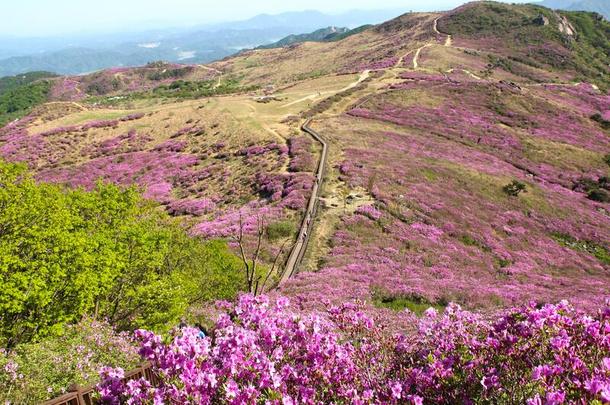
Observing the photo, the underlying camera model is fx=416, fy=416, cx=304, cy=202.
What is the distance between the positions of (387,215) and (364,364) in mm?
30015

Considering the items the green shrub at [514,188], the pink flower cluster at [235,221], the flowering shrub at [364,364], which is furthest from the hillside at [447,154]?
the flowering shrub at [364,364]

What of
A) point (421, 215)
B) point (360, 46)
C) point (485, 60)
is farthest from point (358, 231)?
point (360, 46)

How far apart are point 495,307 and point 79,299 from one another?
71.2 feet

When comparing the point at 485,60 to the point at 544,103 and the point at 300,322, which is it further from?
the point at 300,322

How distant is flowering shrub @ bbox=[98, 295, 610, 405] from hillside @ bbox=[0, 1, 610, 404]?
4 centimetres

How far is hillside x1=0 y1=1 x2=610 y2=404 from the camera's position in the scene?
7188mm

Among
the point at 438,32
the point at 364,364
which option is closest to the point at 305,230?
the point at 364,364

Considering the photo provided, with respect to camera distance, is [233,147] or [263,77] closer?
[233,147]

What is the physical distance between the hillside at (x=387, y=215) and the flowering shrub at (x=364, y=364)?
40 mm

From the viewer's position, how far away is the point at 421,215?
38.9 metres

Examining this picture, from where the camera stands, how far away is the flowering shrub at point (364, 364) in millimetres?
6383

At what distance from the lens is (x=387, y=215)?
37.6 meters

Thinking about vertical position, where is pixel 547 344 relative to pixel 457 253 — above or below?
above

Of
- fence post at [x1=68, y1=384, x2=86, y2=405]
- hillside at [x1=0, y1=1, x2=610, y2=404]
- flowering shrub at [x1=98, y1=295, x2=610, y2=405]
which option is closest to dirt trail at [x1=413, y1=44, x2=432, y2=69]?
hillside at [x1=0, y1=1, x2=610, y2=404]
